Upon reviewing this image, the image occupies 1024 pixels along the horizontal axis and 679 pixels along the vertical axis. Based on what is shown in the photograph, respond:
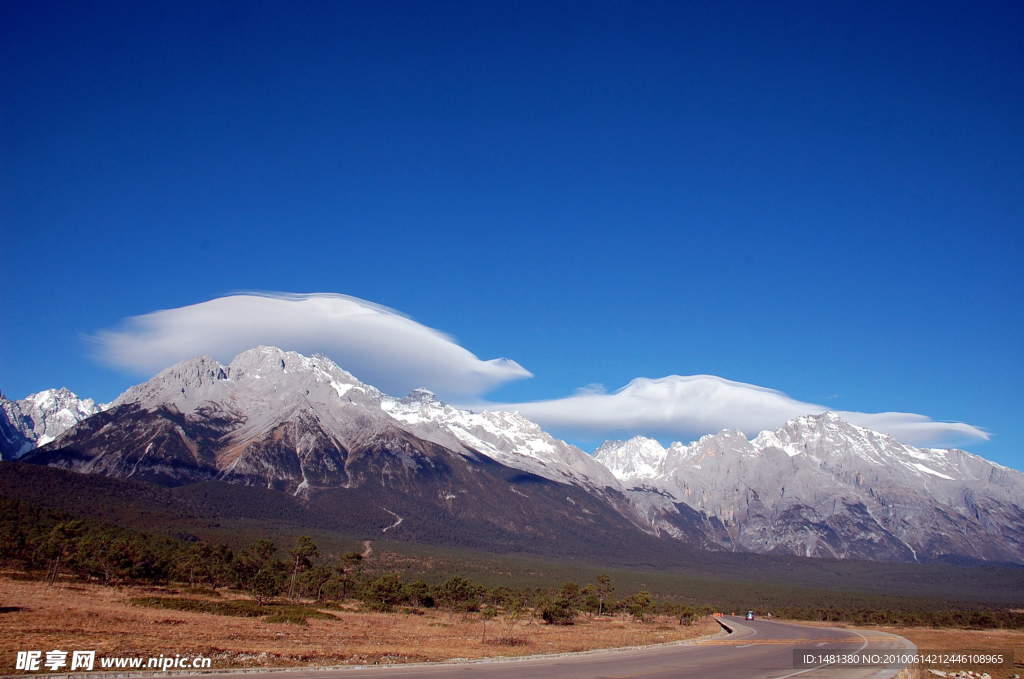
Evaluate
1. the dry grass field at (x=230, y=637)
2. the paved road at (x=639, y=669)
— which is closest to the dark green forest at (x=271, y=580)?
the dry grass field at (x=230, y=637)

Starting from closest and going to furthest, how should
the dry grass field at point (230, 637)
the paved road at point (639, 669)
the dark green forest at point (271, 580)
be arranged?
the paved road at point (639, 669)
the dry grass field at point (230, 637)
the dark green forest at point (271, 580)

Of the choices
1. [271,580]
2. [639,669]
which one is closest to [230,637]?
[639,669]

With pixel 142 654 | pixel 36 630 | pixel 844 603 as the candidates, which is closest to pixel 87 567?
pixel 36 630

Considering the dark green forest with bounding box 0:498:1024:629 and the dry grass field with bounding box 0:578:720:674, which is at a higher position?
the dry grass field with bounding box 0:578:720:674

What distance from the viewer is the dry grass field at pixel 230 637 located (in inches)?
1264

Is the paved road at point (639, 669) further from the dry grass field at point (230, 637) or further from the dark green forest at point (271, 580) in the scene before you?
the dark green forest at point (271, 580)

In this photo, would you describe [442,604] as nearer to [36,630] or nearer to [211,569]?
[211,569]

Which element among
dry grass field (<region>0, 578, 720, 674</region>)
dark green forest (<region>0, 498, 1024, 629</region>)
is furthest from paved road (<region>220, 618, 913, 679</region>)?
dark green forest (<region>0, 498, 1024, 629</region>)

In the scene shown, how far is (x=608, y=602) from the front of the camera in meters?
112

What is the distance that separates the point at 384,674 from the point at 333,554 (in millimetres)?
182984

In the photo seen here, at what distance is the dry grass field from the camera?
3209 cm

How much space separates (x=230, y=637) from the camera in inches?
1548

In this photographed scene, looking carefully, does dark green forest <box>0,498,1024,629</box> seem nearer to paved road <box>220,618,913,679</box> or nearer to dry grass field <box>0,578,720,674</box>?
dry grass field <box>0,578,720,674</box>

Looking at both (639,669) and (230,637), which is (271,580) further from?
(639,669)
